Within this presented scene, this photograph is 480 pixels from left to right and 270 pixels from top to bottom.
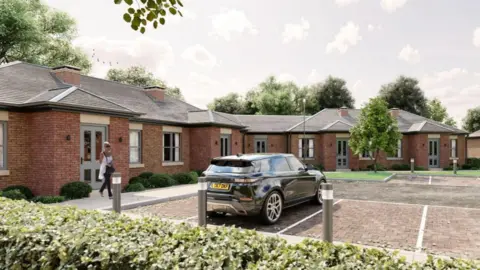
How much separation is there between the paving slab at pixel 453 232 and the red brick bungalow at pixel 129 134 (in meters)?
11.2

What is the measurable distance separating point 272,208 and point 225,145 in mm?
13645

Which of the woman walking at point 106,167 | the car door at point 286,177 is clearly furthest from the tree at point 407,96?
the woman walking at point 106,167

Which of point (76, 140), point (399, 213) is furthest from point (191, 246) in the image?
point (76, 140)

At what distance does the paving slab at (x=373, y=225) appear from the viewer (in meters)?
7.04

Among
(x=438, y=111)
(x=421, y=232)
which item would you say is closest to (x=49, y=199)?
(x=421, y=232)

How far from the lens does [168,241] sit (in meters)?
3.58

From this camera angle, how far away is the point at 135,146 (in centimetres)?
1731

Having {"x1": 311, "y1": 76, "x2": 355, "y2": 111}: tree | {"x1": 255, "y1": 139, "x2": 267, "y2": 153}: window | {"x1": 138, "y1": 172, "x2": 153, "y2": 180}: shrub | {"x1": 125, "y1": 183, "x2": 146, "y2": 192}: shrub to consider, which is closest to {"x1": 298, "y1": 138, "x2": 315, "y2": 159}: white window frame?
{"x1": 255, "y1": 139, "x2": 267, "y2": 153}: window

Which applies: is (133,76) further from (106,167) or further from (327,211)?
(327,211)

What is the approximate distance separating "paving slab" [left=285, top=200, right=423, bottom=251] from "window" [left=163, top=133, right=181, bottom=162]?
11175 millimetres

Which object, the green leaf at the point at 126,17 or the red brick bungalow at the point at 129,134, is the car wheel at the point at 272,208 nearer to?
the green leaf at the point at 126,17

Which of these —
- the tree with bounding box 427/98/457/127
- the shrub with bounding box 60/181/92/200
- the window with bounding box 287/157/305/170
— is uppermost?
the tree with bounding box 427/98/457/127

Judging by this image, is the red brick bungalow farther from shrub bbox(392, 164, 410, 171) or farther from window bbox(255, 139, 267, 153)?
Answer: shrub bbox(392, 164, 410, 171)

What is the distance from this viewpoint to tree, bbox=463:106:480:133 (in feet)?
184
